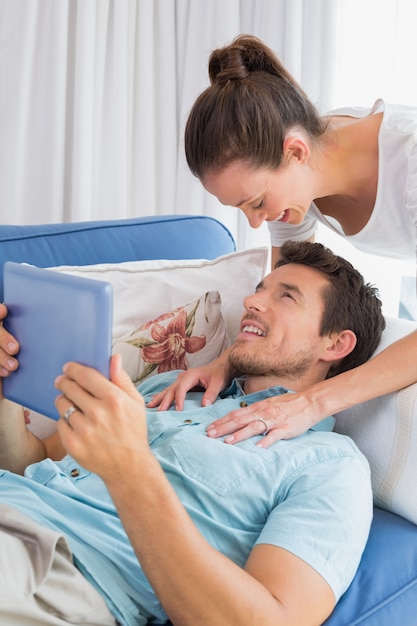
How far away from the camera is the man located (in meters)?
1.01

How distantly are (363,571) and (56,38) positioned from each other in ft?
8.27

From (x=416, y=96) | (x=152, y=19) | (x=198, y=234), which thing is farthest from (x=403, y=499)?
(x=152, y=19)

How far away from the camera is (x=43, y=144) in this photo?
10.8 feet

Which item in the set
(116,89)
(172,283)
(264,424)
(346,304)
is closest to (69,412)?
(264,424)

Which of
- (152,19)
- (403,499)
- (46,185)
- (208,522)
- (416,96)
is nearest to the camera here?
(208,522)

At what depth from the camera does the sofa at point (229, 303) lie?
4.50 feet

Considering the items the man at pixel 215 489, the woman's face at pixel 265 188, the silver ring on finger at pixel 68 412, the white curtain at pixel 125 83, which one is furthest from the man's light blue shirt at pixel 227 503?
the white curtain at pixel 125 83

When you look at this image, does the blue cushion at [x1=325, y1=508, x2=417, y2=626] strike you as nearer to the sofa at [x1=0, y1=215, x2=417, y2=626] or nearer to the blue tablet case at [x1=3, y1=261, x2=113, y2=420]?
the sofa at [x1=0, y1=215, x2=417, y2=626]

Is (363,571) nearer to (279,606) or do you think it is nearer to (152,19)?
(279,606)

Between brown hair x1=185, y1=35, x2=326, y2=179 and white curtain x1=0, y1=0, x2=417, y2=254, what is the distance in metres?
1.47

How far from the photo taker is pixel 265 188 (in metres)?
1.64

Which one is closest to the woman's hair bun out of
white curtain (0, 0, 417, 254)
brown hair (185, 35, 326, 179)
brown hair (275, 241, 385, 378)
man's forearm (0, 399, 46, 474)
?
brown hair (185, 35, 326, 179)

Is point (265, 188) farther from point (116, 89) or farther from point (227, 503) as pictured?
point (116, 89)

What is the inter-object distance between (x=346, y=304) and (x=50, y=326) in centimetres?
79
